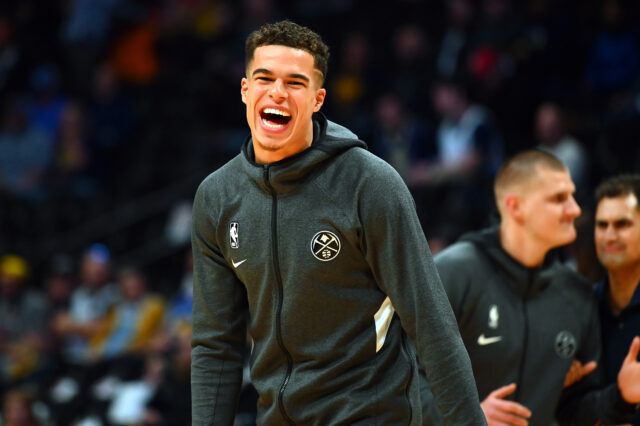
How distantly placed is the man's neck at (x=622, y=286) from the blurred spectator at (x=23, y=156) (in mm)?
9072

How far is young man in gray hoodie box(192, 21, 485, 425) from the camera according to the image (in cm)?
305

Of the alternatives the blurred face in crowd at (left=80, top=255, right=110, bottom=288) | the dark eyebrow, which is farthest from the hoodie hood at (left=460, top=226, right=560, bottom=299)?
the blurred face in crowd at (left=80, top=255, right=110, bottom=288)

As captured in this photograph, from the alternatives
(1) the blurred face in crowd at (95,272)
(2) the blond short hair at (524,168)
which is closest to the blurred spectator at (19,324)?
(1) the blurred face in crowd at (95,272)

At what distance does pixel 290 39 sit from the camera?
3.19 meters

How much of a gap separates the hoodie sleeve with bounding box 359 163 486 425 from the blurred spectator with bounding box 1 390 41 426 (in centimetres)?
686

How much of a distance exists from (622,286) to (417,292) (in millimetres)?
1830

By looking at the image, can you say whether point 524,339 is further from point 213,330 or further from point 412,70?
point 412,70

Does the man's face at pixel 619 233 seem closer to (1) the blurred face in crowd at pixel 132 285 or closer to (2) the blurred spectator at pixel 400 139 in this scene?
(2) the blurred spectator at pixel 400 139

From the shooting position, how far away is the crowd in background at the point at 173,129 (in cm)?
911

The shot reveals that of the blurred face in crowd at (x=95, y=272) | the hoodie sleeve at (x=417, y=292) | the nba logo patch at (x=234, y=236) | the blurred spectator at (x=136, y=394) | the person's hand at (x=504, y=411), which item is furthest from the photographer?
the blurred face in crowd at (x=95, y=272)

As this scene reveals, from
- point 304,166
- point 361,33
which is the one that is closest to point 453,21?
point 361,33

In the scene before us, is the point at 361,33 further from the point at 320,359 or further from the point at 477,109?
the point at 320,359

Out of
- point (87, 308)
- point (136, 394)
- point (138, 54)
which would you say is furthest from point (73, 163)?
point (136, 394)

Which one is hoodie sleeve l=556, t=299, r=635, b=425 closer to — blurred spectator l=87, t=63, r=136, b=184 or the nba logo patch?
the nba logo patch
